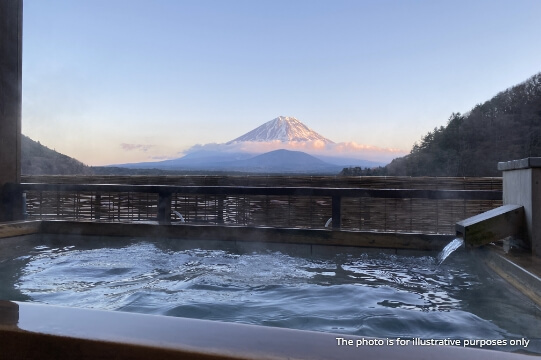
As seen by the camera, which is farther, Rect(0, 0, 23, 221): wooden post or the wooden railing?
the wooden railing

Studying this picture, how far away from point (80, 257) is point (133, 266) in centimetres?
66

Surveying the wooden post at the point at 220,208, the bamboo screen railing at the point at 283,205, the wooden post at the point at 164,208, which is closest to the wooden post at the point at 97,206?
the bamboo screen railing at the point at 283,205

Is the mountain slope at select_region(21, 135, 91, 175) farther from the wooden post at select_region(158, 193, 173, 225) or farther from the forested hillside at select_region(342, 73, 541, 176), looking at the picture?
the forested hillside at select_region(342, 73, 541, 176)

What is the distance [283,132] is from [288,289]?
813 cm

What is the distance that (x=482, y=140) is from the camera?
18.4ft

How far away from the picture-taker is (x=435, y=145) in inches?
258

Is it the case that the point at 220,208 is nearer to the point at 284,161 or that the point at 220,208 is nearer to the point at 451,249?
the point at 451,249

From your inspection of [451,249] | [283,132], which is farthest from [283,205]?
[283,132]

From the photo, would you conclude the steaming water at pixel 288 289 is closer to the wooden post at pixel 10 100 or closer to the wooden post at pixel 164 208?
the wooden post at pixel 164 208

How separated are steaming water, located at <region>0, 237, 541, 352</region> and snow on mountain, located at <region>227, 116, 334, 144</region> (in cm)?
671

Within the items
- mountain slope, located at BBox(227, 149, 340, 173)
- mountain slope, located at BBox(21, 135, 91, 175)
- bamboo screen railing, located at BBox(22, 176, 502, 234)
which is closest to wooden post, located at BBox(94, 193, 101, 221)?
bamboo screen railing, located at BBox(22, 176, 502, 234)

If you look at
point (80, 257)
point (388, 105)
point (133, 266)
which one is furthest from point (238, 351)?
point (388, 105)

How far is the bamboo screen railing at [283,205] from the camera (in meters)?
5.22

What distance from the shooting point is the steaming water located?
224cm
